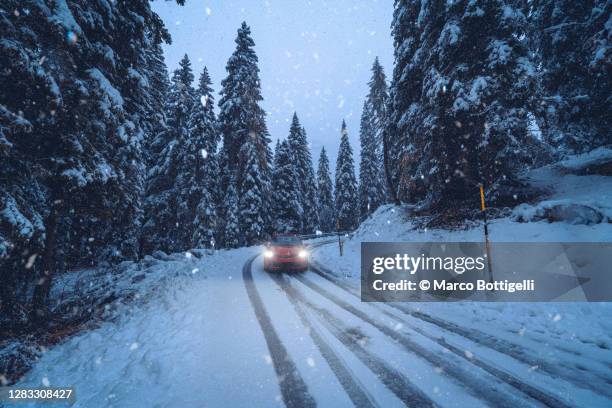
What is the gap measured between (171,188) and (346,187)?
2579 cm

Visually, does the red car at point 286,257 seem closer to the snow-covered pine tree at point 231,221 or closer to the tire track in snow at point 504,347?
the tire track in snow at point 504,347

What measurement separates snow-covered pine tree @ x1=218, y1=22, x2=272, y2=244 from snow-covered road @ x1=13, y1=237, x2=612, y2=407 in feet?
64.4

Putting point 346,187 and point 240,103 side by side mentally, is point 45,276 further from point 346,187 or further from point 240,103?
point 346,187

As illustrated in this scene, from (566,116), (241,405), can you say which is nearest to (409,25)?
(566,116)

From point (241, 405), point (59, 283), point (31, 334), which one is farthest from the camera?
point (59, 283)

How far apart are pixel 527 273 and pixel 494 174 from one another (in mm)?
5030

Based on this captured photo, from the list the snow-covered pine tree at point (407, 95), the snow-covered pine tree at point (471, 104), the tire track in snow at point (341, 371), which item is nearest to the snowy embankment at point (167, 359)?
the tire track in snow at point (341, 371)

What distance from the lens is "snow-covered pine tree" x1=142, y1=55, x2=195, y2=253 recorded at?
69.8 feet

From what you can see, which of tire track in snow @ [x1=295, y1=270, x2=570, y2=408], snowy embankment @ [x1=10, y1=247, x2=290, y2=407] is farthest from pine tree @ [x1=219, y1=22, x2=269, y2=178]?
tire track in snow @ [x1=295, y1=270, x2=570, y2=408]

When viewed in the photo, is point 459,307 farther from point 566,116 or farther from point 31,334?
point 566,116

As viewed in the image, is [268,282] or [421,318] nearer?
[421,318]

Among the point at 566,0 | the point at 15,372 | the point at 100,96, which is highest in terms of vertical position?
the point at 566,0

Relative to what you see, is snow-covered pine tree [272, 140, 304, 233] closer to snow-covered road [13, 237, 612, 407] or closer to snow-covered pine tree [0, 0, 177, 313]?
snow-covered pine tree [0, 0, 177, 313]

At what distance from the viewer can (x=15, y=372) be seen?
185 inches
